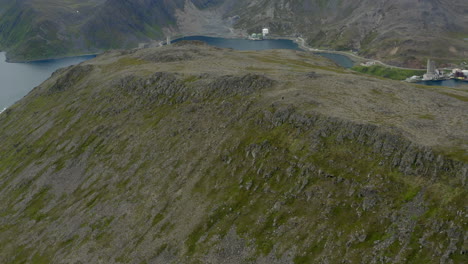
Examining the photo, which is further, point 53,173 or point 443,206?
point 53,173

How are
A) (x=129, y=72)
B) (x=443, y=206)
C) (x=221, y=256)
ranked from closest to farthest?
(x=443, y=206), (x=221, y=256), (x=129, y=72)

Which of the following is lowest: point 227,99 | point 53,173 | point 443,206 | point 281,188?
point 53,173

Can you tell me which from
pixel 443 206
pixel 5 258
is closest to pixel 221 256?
pixel 443 206

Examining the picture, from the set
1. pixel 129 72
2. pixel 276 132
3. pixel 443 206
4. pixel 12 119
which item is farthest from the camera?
pixel 12 119

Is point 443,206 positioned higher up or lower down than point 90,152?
higher up

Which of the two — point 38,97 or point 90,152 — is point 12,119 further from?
point 90,152

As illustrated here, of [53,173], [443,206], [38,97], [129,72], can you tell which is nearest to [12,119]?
[38,97]
